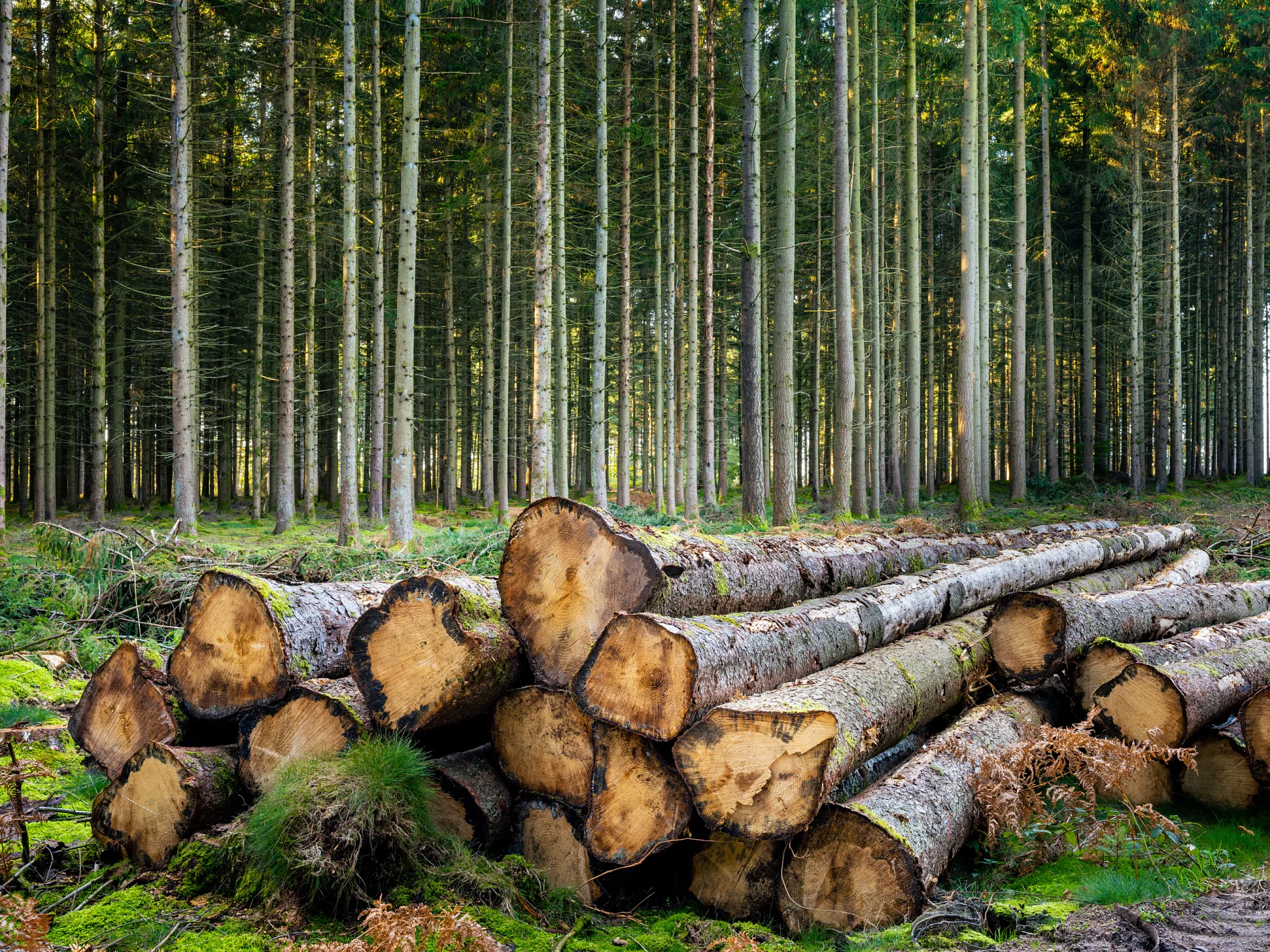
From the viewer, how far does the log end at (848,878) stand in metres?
3.01

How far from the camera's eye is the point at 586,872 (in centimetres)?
352

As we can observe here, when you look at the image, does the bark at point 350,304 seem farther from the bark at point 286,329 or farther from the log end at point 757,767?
the log end at point 757,767

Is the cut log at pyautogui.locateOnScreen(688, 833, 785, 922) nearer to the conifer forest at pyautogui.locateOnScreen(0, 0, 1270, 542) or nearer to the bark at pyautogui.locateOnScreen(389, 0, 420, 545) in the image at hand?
the bark at pyautogui.locateOnScreen(389, 0, 420, 545)

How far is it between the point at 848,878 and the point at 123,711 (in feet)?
11.9

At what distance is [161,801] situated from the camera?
11.4 ft

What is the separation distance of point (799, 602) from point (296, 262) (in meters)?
24.5

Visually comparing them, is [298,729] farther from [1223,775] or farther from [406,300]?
[406,300]

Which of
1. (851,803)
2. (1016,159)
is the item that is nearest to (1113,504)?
(1016,159)

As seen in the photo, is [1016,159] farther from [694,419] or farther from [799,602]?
[799,602]

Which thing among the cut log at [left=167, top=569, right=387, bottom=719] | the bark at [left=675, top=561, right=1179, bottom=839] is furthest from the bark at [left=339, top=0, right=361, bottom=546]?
the bark at [left=675, top=561, right=1179, bottom=839]

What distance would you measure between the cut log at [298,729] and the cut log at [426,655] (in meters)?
0.13

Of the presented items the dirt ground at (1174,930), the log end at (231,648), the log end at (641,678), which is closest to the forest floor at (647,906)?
the dirt ground at (1174,930)

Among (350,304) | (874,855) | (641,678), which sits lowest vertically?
(874,855)

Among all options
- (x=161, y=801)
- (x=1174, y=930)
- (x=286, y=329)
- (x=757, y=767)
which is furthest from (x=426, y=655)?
(x=286, y=329)
